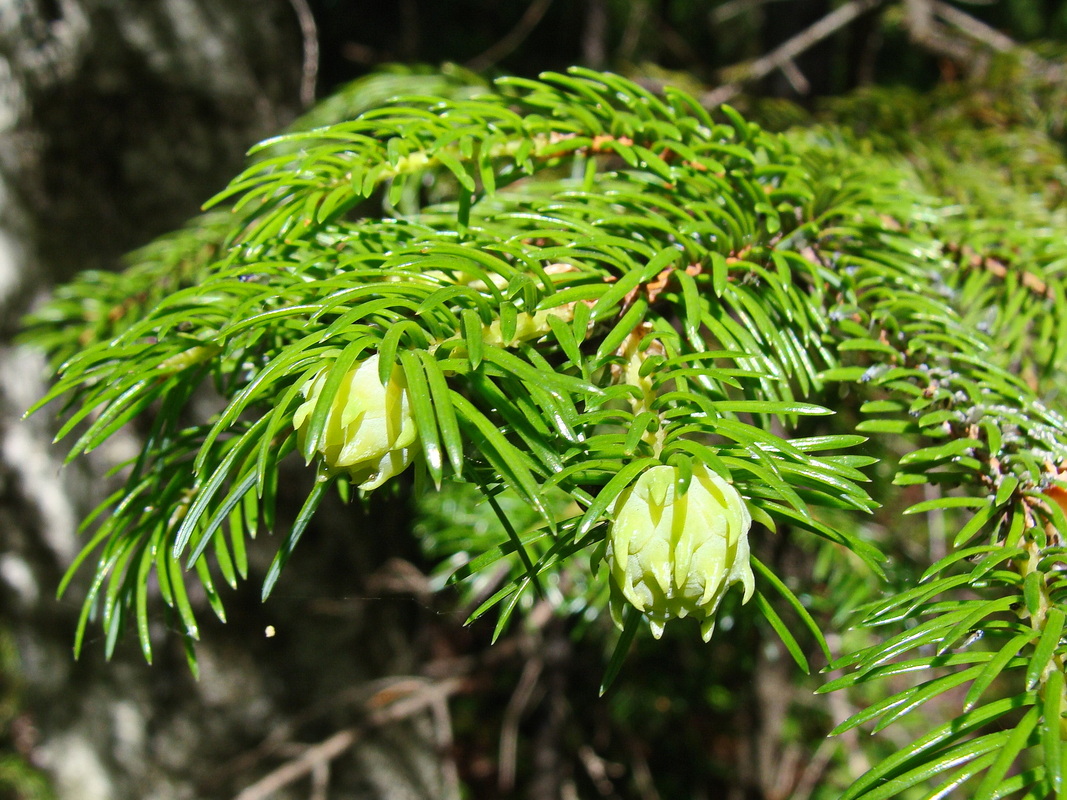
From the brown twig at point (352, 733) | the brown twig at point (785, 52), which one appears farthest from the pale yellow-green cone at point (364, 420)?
the brown twig at point (352, 733)

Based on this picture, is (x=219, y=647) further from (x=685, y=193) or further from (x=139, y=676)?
(x=685, y=193)

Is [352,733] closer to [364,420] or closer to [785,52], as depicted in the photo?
[364,420]

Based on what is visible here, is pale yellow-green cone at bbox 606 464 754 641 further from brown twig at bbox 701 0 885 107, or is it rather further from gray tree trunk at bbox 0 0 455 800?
gray tree trunk at bbox 0 0 455 800

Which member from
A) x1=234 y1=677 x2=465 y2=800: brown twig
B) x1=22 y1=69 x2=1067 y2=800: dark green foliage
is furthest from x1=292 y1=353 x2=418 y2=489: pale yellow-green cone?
x1=234 y1=677 x2=465 y2=800: brown twig

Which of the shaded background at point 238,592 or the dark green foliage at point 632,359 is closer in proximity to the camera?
the dark green foliage at point 632,359

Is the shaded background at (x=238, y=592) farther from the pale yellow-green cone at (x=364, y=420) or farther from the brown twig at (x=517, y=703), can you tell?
the pale yellow-green cone at (x=364, y=420)
